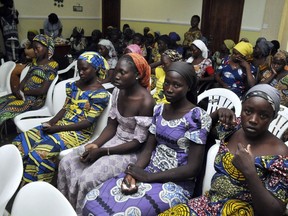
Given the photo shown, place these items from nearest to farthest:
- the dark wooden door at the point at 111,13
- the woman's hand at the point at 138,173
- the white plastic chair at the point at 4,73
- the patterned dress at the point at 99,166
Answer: the woman's hand at the point at 138,173 → the patterned dress at the point at 99,166 → the white plastic chair at the point at 4,73 → the dark wooden door at the point at 111,13

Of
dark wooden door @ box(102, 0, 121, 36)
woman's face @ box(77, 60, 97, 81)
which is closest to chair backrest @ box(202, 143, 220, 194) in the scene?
woman's face @ box(77, 60, 97, 81)

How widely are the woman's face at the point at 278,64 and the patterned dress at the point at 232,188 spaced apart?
2.16 m

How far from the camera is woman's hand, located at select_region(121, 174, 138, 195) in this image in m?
1.60

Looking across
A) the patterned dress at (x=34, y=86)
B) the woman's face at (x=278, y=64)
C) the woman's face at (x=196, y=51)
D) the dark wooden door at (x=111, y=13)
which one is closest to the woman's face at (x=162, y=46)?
the woman's face at (x=196, y=51)

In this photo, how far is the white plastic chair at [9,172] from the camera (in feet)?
4.26

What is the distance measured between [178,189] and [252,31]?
217 inches

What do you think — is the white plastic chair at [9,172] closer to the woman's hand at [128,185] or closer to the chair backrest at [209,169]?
the woman's hand at [128,185]

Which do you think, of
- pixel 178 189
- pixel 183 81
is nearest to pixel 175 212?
pixel 178 189

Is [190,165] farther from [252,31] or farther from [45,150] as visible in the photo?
[252,31]

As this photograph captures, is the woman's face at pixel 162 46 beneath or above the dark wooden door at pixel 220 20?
beneath

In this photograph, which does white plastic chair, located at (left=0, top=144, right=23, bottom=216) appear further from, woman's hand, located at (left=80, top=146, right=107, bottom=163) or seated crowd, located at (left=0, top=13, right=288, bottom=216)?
woman's hand, located at (left=80, top=146, right=107, bottom=163)

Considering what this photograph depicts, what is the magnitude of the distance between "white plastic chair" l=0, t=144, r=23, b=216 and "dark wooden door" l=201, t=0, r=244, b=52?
6013 millimetres

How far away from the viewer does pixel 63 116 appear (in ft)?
8.41

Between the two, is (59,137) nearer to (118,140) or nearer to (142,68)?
(118,140)
